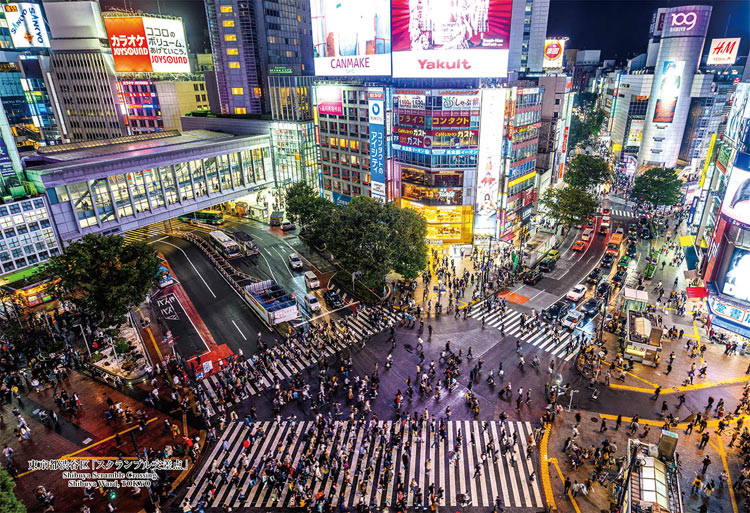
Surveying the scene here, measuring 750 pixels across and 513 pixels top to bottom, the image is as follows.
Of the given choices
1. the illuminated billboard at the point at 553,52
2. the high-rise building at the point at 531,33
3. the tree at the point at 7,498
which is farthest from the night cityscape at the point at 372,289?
the illuminated billboard at the point at 553,52

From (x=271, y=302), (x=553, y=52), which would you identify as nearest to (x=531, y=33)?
(x=553, y=52)

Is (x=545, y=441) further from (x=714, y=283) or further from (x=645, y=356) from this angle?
(x=714, y=283)

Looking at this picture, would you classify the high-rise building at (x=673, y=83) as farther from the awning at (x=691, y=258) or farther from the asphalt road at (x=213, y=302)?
the asphalt road at (x=213, y=302)

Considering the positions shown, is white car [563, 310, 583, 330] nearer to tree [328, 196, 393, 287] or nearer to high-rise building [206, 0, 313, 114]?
tree [328, 196, 393, 287]

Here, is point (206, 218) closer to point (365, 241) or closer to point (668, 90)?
point (365, 241)

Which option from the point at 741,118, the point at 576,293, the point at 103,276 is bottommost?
the point at 576,293

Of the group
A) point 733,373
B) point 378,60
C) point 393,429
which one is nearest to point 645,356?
point 733,373
